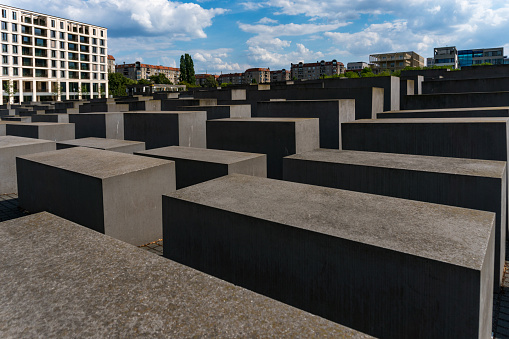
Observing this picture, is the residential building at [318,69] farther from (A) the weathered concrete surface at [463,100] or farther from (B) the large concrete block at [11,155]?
(B) the large concrete block at [11,155]

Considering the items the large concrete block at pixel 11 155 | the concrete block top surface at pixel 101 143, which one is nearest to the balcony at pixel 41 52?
the large concrete block at pixel 11 155

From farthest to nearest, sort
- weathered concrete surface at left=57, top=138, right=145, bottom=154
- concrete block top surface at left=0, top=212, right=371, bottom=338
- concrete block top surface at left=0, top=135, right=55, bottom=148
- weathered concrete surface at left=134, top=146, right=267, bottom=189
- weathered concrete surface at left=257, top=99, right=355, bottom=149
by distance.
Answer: weathered concrete surface at left=257, top=99, right=355, bottom=149 → concrete block top surface at left=0, top=135, right=55, bottom=148 → weathered concrete surface at left=57, top=138, right=145, bottom=154 → weathered concrete surface at left=134, top=146, right=267, bottom=189 → concrete block top surface at left=0, top=212, right=371, bottom=338

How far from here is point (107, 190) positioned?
657 centimetres

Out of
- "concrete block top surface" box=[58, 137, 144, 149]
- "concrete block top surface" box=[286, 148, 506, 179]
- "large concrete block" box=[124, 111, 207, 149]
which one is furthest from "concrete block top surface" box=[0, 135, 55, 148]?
"concrete block top surface" box=[286, 148, 506, 179]

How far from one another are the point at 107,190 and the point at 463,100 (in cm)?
1273

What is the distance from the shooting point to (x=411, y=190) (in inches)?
248

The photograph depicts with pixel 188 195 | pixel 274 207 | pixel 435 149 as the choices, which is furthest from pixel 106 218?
pixel 435 149

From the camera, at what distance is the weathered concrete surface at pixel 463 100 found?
46.0ft

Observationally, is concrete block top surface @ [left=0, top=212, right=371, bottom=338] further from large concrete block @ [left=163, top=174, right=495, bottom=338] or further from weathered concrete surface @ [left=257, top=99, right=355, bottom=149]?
weathered concrete surface @ [left=257, top=99, right=355, bottom=149]

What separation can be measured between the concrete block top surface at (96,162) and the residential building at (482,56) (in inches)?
5384

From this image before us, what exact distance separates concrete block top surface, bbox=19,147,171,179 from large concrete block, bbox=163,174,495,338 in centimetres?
200

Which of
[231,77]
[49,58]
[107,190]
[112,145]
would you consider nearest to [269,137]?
[112,145]

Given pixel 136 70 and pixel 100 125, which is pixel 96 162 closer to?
pixel 100 125

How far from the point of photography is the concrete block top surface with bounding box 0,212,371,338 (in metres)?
1.93
